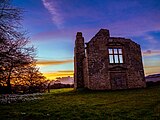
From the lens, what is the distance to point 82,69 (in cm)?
2825

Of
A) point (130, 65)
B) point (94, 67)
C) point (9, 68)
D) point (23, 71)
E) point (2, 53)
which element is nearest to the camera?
point (2, 53)

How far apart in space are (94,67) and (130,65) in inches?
213

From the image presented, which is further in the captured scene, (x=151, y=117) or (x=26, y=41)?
(x=26, y=41)

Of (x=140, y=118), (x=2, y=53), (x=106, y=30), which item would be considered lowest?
(x=140, y=118)

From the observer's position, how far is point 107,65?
26125 millimetres

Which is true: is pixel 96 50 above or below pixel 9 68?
above

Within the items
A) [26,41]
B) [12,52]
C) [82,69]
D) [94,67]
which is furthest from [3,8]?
[82,69]

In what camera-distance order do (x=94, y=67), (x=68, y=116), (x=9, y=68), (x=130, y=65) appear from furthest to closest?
(x=130, y=65)
(x=94, y=67)
(x=9, y=68)
(x=68, y=116)

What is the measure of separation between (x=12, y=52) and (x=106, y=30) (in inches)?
674

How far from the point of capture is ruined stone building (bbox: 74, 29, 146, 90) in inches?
1008

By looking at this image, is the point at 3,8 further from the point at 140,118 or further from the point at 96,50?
the point at 96,50

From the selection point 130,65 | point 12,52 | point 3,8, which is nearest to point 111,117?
point 12,52

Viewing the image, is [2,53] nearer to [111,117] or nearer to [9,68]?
[9,68]

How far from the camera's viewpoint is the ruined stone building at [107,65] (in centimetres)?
2561
